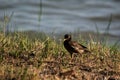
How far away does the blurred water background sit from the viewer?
1641 centimetres

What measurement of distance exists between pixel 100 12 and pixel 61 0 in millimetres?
1993

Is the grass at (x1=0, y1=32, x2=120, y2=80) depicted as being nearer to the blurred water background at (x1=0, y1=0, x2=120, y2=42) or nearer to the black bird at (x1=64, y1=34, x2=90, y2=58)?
the black bird at (x1=64, y1=34, x2=90, y2=58)

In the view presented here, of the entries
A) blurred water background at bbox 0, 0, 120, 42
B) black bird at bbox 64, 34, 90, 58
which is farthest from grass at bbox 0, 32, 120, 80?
blurred water background at bbox 0, 0, 120, 42

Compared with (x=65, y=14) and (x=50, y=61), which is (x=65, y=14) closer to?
(x=65, y=14)

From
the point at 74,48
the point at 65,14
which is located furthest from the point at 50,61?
the point at 65,14

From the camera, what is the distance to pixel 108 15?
18484 mm

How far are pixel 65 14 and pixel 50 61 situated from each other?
423 inches

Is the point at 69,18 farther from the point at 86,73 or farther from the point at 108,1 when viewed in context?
the point at 86,73

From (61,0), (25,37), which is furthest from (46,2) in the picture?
(25,37)

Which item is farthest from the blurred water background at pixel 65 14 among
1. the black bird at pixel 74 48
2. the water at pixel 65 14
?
the black bird at pixel 74 48

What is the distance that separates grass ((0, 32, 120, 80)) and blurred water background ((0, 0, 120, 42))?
6852 millimetres

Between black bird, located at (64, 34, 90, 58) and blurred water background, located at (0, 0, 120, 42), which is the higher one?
black bird, located at (64, 34, 90, 58)

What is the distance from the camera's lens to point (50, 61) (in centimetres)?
793

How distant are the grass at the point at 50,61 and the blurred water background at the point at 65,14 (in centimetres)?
685
